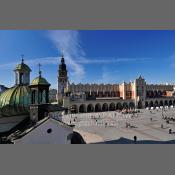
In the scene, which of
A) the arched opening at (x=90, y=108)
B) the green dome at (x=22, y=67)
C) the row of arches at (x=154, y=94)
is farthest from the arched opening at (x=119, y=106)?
the green dome at (x=22, y=67)

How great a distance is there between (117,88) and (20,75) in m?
41.5

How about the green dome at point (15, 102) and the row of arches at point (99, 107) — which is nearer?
the green dome at point (15, 102)

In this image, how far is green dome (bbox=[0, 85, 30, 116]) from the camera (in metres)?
11.9

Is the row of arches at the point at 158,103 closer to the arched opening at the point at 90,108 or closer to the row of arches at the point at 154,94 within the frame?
the row of arches at the point at 154,94

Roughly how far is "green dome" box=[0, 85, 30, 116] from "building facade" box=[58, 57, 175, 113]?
90.4 feet

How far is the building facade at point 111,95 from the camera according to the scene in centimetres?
4384

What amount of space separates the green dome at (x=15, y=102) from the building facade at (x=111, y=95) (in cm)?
2756

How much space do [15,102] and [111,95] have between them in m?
42.9

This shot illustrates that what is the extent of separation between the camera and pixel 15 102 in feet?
41.0

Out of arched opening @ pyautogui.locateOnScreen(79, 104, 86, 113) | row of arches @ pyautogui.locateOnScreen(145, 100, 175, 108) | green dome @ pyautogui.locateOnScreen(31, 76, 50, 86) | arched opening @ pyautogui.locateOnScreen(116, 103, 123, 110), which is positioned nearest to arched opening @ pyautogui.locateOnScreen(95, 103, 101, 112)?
arched opening @ pyautogui.locateOnScreen(79, 104, 86, 113)

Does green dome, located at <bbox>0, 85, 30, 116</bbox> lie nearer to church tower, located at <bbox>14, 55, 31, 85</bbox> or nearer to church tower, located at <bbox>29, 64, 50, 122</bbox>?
church tower, located at <bbox>29, 64, 50, 122</bbox>

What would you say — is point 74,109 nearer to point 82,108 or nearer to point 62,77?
point 82,108

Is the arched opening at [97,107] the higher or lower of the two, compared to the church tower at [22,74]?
lower

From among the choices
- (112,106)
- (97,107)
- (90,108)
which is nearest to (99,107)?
(97,107)
